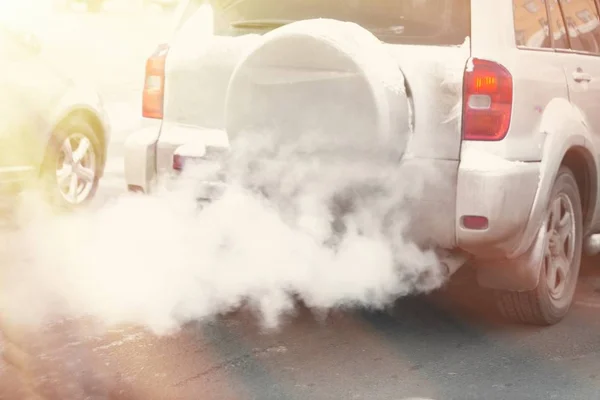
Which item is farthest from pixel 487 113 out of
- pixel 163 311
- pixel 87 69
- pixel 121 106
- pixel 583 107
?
pixel 121 106

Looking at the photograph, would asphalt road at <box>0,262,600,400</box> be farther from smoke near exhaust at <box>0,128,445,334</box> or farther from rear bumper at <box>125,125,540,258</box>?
rear bumper at <box>125,125,540,258</box>

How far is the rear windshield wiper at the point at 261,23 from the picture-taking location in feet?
17.0

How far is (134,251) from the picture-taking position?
20.0 ft

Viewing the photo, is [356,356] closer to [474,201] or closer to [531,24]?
[474,201]

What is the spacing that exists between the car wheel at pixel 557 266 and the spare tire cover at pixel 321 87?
1.07 m

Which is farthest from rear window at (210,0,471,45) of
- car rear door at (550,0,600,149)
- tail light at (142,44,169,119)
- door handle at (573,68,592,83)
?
door handle at (573,68,592,83)

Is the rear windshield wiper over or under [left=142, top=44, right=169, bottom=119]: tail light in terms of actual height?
over

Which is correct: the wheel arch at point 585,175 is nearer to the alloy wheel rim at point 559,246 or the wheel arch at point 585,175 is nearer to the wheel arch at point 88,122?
the alloy wheel rim at point 559,246

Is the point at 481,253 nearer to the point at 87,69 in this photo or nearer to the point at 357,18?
the point at 357,18

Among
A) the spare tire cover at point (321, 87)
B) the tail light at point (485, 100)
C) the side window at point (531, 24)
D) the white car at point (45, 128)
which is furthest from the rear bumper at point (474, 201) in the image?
the white car at point (45, 128)

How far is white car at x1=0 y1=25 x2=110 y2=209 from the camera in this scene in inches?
289

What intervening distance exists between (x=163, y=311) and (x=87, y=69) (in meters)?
5.31

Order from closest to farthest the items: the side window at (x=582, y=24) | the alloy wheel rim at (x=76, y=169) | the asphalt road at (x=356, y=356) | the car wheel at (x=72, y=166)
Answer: the asphalt road at (x=356, y=356) → the side window at (x=582, y=24) → the car wheel at (x=72, y=166) → the alloy wheel rim at (x=76, y=169)

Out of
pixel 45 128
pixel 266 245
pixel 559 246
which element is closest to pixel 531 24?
pixel 559 246
